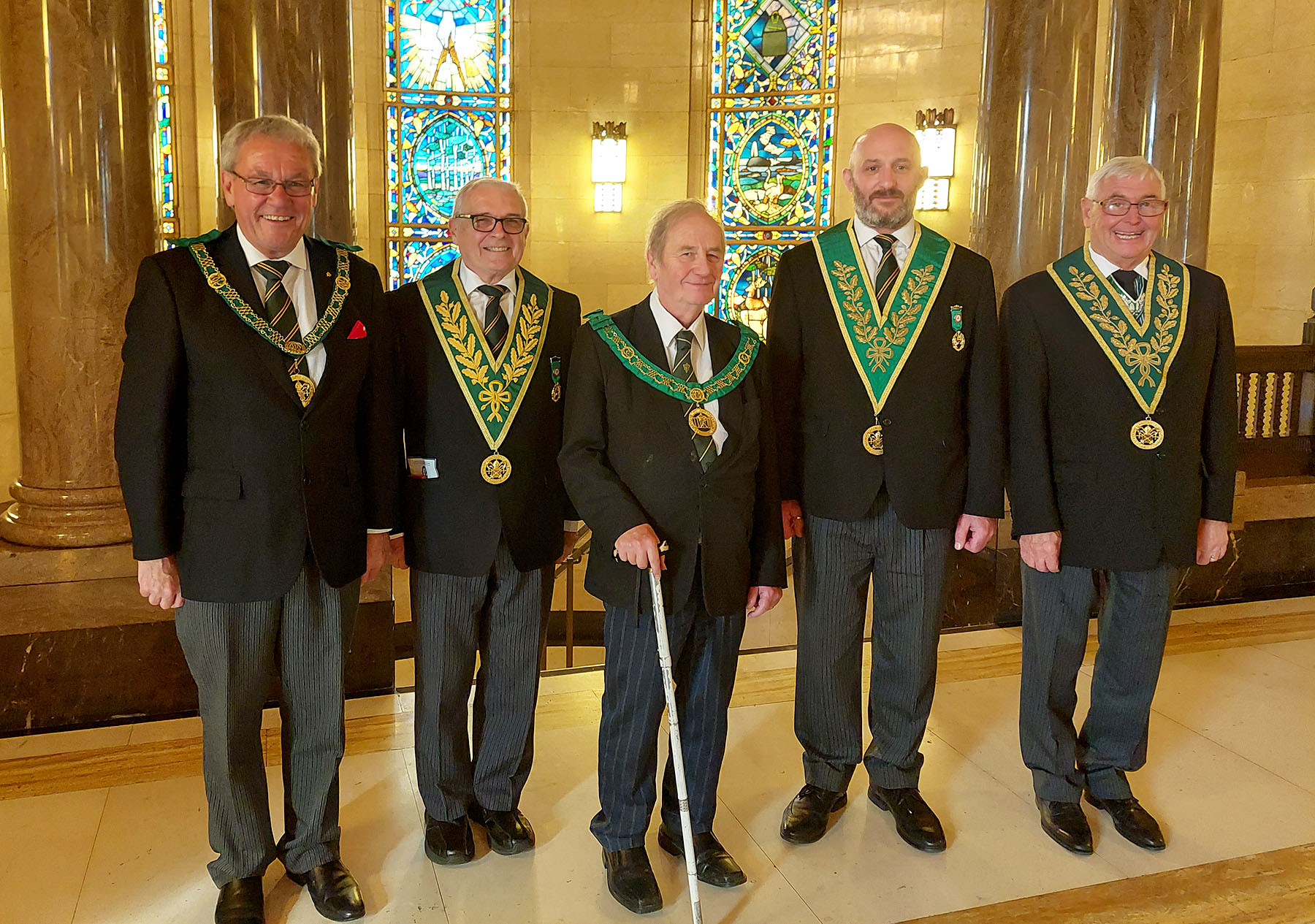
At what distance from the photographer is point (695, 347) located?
112 inches

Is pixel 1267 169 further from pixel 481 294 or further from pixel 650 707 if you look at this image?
pixel 650 707

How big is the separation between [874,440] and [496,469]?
1.04 m

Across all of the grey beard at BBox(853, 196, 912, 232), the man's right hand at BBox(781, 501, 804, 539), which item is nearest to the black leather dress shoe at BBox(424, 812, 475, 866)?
the man's right hand at BBox(781, 501, 804, 539)

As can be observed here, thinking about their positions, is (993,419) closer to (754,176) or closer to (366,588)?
(366,588)

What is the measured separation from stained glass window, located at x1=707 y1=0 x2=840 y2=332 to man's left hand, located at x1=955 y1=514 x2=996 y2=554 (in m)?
7.29

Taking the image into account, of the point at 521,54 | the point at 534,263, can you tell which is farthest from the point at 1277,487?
the point at 521,54

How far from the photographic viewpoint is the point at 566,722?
4.14 metres

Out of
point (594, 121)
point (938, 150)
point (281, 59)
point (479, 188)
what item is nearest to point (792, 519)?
point (479, 188)

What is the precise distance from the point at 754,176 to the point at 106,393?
7.49 m

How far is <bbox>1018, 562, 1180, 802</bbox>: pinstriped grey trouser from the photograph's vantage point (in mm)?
3291

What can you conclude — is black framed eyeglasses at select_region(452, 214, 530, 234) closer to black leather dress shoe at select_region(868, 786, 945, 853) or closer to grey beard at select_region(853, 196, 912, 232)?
grey beard at select_region(853, 196, 912, 232)

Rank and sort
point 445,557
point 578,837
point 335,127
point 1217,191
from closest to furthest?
point 445,557
point 578,837
point 335,127
point 1217,191

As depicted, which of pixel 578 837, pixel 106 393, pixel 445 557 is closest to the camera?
pixel 445 557

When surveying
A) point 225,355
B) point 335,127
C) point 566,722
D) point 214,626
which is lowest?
point 566,722
